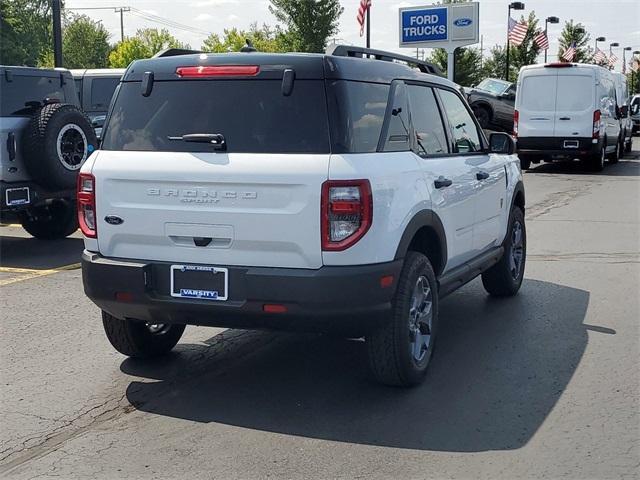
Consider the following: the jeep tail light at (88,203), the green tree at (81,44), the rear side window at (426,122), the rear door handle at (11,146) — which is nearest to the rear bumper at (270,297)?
the jeep tail light at (88,203)

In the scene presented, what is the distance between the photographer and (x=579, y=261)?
916cm

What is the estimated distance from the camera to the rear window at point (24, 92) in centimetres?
990

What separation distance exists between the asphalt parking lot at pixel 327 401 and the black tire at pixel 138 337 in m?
0.10

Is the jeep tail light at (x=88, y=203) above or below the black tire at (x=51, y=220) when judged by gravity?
above

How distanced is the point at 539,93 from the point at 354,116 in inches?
649

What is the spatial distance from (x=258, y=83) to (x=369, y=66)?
0.66 m

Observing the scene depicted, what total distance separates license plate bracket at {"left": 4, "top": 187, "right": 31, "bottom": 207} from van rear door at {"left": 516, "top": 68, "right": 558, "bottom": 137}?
44.8 ft

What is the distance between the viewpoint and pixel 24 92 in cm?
1021

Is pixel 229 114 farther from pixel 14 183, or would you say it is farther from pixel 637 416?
pixel 14 183

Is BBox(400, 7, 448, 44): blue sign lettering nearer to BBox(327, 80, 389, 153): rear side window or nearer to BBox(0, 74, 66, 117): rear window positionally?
BBox(0, 74, 66, 117): rear window

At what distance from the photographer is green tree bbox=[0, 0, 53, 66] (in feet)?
230

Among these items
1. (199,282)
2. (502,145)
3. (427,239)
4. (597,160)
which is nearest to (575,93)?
(597,160)

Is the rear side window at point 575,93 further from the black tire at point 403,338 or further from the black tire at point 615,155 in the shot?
the black tire at point 403,338

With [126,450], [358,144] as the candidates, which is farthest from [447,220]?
[126,450]
